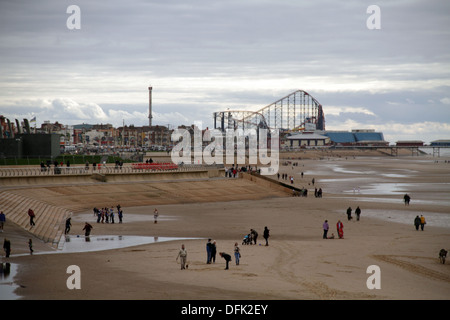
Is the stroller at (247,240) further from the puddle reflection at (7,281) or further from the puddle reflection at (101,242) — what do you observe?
the puddle reflection at (7,281)

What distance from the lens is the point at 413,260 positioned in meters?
21.5

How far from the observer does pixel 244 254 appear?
22.3 metres

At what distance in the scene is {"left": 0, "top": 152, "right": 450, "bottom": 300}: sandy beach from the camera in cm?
1595

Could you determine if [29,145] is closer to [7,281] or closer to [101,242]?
[101,242]

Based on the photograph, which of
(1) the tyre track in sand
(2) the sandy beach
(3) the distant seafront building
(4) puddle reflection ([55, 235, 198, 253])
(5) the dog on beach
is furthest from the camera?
(3) the distant seafront building

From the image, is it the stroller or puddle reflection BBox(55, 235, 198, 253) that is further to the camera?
the stroller

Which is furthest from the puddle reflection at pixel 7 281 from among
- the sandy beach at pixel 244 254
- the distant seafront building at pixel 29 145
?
the distant seafront building at pixel 29 145

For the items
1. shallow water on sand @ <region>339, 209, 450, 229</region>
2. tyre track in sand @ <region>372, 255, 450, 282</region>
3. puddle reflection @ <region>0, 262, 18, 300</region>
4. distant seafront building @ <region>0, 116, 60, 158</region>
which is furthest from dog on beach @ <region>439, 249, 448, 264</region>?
distant seafront building @ <region>0, 116, 60, 158</region>

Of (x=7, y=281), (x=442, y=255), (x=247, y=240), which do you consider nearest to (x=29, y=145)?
(x=247, y=240)

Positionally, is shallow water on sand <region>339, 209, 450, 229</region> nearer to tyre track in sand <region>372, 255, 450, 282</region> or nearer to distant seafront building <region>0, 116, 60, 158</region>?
tyre track in sand <region>372, 255, 450, 282</region>

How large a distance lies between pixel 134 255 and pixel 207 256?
279 centimetres

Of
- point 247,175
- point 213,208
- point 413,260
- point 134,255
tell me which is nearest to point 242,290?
point 134,255

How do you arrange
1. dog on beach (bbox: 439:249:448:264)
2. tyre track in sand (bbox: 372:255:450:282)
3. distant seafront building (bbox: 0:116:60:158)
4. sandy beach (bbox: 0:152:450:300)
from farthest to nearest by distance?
distant seafront building (bbox: 0:116:60:158)
dog on beach (bbox: 439:249:448:264)
tyre track in sand (bbox: 372:255:450:282)
sandy beach (bbox: 0:152:450:300)

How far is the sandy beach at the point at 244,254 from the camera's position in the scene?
52.3 feet
